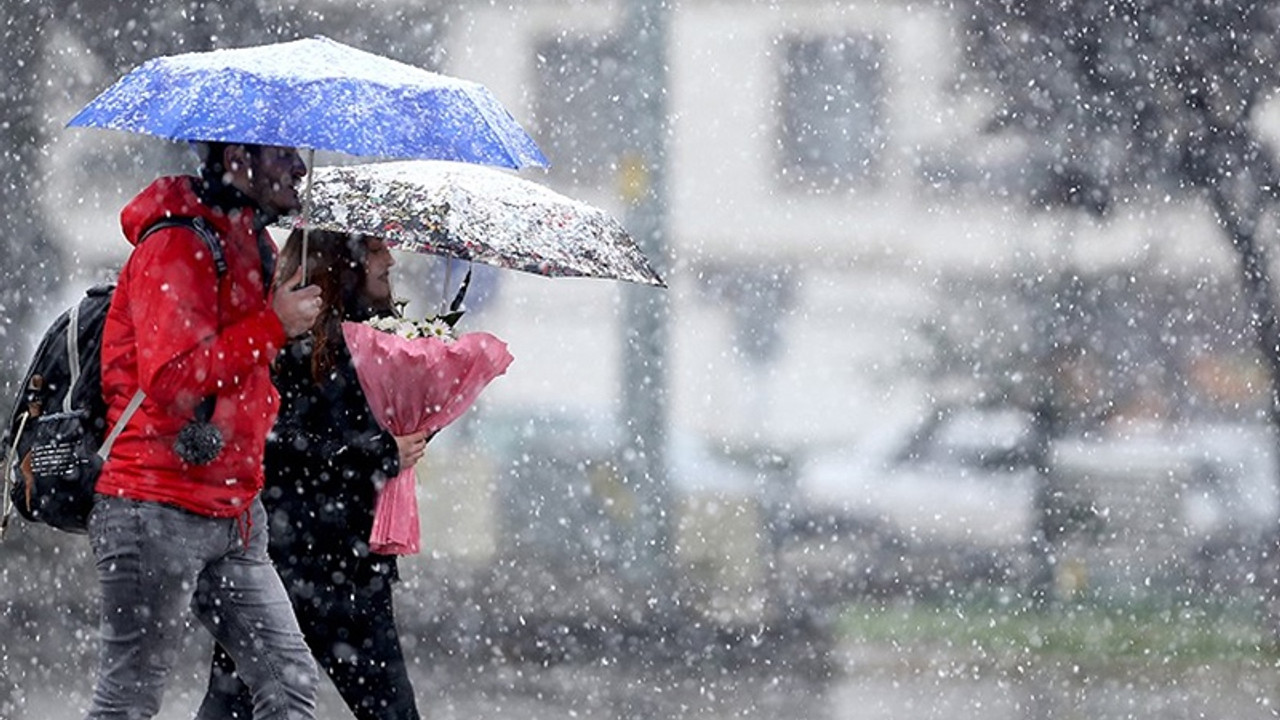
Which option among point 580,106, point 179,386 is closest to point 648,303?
point 179,386

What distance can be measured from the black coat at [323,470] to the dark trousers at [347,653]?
0.11 ft

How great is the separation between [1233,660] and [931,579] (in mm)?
3781

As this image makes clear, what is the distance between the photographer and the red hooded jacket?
416 cm

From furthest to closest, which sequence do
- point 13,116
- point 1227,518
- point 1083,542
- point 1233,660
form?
point 1227,518 < point 1083,542 < point 13,116 < point 1233,660

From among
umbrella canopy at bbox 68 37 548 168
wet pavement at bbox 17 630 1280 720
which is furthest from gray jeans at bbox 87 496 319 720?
wet pavement at bbox 17 630 1280 720

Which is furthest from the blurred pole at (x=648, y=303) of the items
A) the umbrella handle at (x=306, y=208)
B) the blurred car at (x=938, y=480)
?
the umbrella handle at (x=306, y=208)

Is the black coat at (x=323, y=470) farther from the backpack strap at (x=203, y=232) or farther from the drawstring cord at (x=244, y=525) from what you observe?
the backpack strap at (x=203, y=232)

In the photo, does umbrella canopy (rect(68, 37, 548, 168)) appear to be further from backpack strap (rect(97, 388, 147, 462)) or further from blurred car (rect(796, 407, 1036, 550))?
blurred car (rect(796, 407, 1036, 550))

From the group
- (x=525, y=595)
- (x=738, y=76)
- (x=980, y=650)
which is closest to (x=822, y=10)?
(x=738, y=76)

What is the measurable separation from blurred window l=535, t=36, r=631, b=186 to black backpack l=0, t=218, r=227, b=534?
13.9 meters

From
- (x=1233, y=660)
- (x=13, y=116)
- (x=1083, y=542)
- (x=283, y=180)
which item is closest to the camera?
(x=283, y=180)

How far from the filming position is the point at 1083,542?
12930 millimetres

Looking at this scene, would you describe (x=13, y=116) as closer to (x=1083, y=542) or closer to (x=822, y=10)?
(x=1083, y=542)

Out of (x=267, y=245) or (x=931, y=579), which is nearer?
(x=267, y=245)
